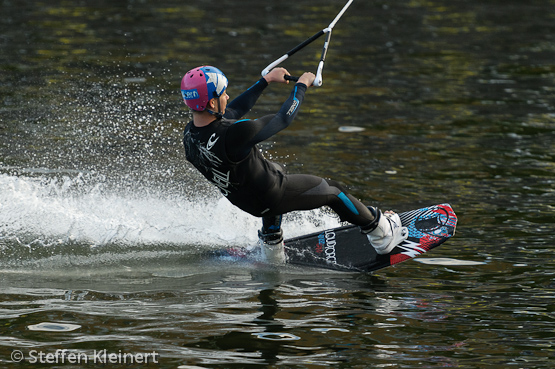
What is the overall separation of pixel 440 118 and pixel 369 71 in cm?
441

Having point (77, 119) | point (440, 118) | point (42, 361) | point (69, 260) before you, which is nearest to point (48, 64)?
point (77, 119)

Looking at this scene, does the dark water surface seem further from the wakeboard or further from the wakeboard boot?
the wakeboard boot

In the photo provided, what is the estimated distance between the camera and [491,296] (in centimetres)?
790

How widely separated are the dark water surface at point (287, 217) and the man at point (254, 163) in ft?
1.89

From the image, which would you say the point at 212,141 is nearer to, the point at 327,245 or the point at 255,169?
the point at 255,169

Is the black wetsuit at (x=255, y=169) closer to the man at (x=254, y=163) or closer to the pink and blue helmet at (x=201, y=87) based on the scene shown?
the man at (x=254, y=163)

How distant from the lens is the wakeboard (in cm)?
899

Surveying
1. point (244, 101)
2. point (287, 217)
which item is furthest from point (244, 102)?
point (287, 217)

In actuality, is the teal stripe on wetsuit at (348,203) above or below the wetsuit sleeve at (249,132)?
below

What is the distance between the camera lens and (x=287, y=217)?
10281mm

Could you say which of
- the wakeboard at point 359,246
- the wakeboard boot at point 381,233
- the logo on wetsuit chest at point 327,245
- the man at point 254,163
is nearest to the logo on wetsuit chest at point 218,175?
the man at point 254,163

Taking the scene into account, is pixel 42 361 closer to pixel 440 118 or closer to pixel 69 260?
pixel 69 260

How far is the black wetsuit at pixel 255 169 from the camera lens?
768 cm

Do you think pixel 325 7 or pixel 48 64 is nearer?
pixel 48 64
